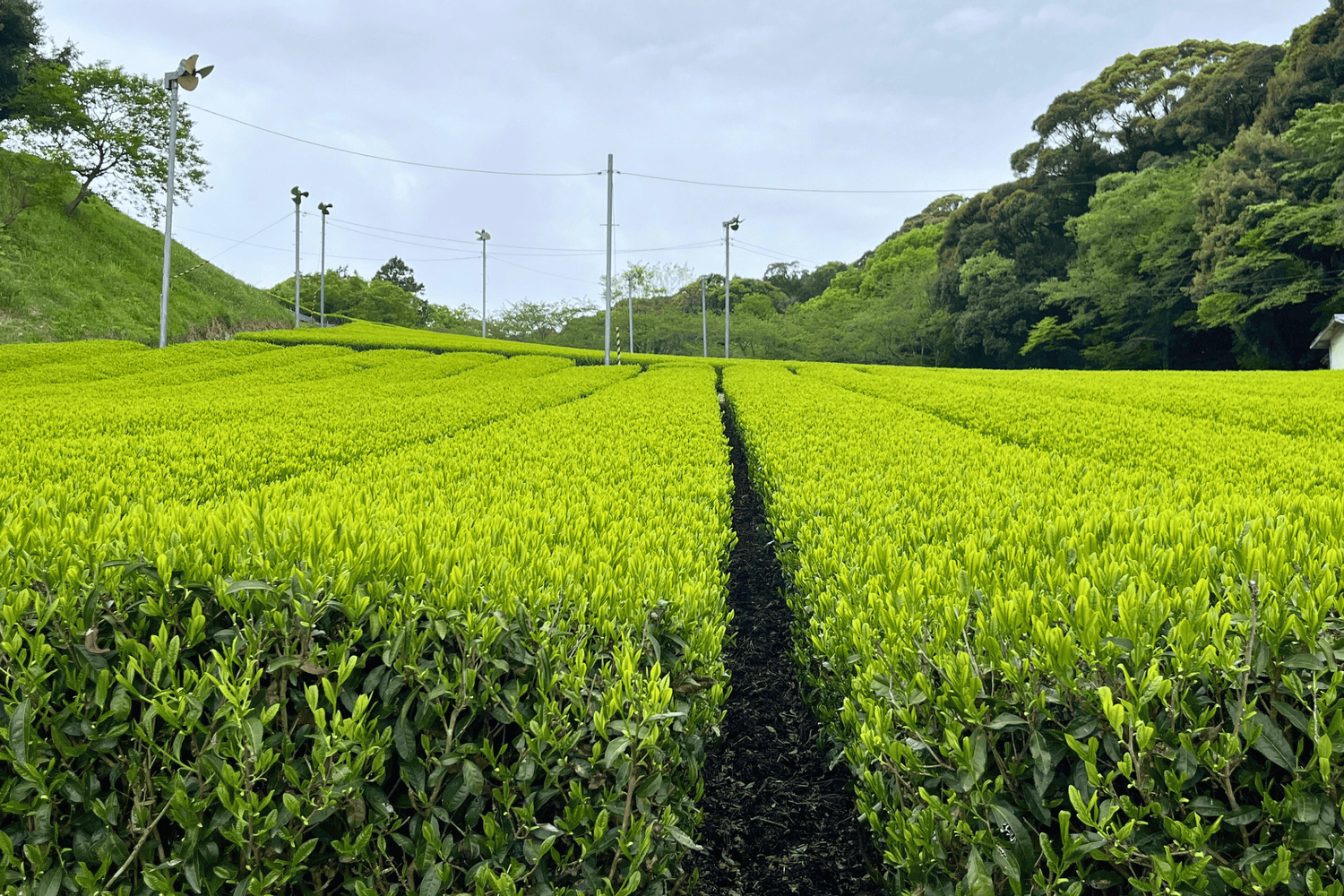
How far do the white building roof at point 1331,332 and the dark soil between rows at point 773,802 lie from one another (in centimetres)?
3109

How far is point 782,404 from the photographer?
399 inches

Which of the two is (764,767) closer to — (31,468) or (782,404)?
(31,468)

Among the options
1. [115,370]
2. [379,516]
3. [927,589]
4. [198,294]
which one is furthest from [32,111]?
[927,589]

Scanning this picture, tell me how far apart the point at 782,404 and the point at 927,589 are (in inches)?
310

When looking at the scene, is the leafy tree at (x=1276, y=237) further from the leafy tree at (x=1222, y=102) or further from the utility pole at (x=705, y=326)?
the utility pole at (x=705, y=326)

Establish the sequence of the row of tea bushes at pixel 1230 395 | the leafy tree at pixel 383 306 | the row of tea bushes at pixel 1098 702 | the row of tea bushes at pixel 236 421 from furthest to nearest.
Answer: the leafy tree at pixel 383 306 → the row of tea bushes at pixel 1230 395 → the row of tea bushes at pixel 236 421 → the row of tea bushes at pixel 1098 702

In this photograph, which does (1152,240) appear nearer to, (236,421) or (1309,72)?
(1309,72)

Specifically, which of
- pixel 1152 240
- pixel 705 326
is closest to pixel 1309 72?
pixel 1152 240

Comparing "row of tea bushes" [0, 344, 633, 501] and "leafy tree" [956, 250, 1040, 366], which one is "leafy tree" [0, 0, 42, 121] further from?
"leafy tree" [956, 250, 1040, 366]

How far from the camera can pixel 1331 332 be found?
2545cm

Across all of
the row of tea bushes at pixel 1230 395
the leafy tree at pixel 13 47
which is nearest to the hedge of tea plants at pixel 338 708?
the row of tea bushes at pixel 1230 395

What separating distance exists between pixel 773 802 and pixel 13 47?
4774 cm

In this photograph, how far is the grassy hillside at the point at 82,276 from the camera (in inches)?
1082

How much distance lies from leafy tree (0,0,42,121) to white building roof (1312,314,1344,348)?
2269 inches
